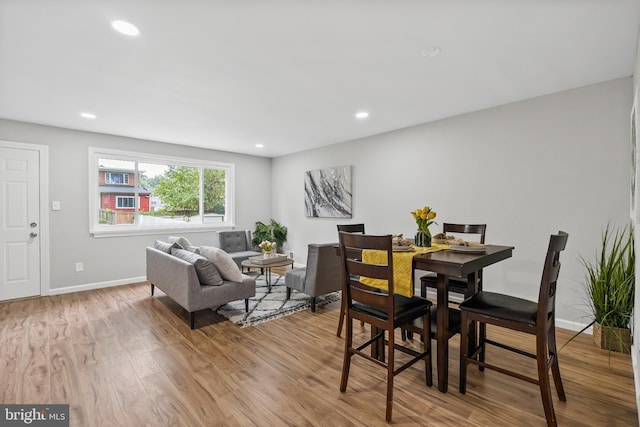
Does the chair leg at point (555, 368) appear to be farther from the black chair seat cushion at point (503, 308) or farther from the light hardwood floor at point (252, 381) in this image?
the black chair seat cushion at point (503, 308)

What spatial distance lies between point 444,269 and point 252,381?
1543 millimetres

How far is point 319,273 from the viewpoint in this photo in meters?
3.49

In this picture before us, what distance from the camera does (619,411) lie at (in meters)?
1.84

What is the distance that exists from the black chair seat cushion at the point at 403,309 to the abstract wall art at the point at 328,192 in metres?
3.16

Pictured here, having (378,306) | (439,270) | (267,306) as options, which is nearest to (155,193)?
(267,306)

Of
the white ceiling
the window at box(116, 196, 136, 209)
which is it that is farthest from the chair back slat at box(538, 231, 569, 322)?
the window at box(116, 196, 136, 209)

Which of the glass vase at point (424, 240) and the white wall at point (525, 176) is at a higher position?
the white wall at point (525, 176)

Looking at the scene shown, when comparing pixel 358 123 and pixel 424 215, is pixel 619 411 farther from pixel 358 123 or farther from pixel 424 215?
pixel 358 123

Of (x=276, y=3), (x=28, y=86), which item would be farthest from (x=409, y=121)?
(x=28, y=86)

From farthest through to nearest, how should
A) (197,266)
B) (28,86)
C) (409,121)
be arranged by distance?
(409,121), (197,266), (28,86)

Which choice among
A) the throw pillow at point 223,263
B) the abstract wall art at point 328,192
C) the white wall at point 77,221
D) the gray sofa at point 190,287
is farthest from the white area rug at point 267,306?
the white wall at point 77,221

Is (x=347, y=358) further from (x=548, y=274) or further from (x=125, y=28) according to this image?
(x=125, y=28)

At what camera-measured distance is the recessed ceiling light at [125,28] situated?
76.6 inches

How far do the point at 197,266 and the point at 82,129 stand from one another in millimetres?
3078
